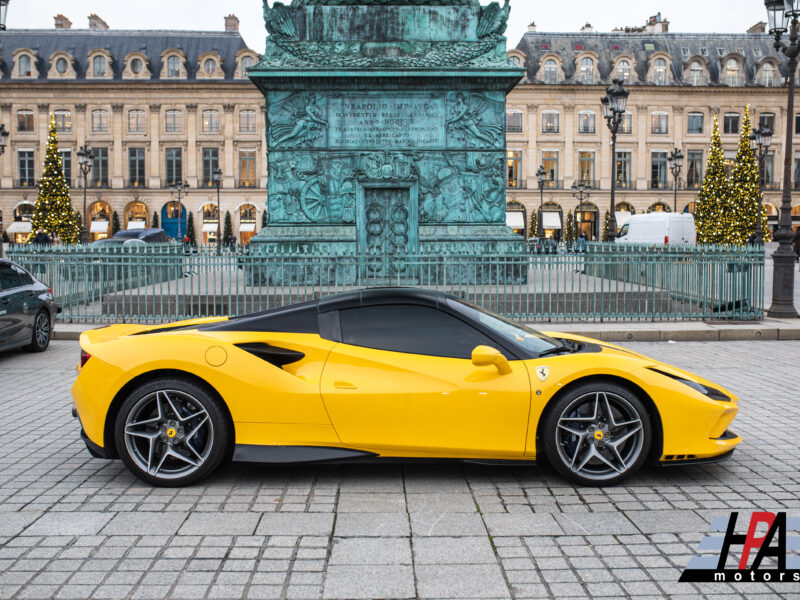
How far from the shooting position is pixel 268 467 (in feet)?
18.0

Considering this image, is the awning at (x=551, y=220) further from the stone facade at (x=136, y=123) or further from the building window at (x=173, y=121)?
the building window at (x=173, y=121)

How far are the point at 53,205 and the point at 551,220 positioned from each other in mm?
41195

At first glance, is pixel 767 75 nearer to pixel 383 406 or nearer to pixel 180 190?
pixel 180 190

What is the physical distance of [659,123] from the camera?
69.2 meters

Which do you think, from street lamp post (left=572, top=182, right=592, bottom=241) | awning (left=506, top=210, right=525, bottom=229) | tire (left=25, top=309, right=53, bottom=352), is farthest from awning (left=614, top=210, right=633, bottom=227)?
tire (left=25, top=309, right=53, bottom=352)

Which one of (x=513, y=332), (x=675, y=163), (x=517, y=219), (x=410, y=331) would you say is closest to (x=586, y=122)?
(x=517, y=219)

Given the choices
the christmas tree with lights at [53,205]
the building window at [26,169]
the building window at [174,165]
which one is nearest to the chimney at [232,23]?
the building window at [174,165]

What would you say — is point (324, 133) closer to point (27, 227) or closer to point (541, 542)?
point (541, 542)

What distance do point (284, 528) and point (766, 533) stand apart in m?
2.63

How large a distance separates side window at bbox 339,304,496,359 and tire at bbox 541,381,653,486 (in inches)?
26.6

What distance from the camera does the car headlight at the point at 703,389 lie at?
5191 mm

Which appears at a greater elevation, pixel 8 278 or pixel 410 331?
pixel 8 278

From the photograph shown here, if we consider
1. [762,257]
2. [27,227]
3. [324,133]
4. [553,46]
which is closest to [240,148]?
[27,227]
